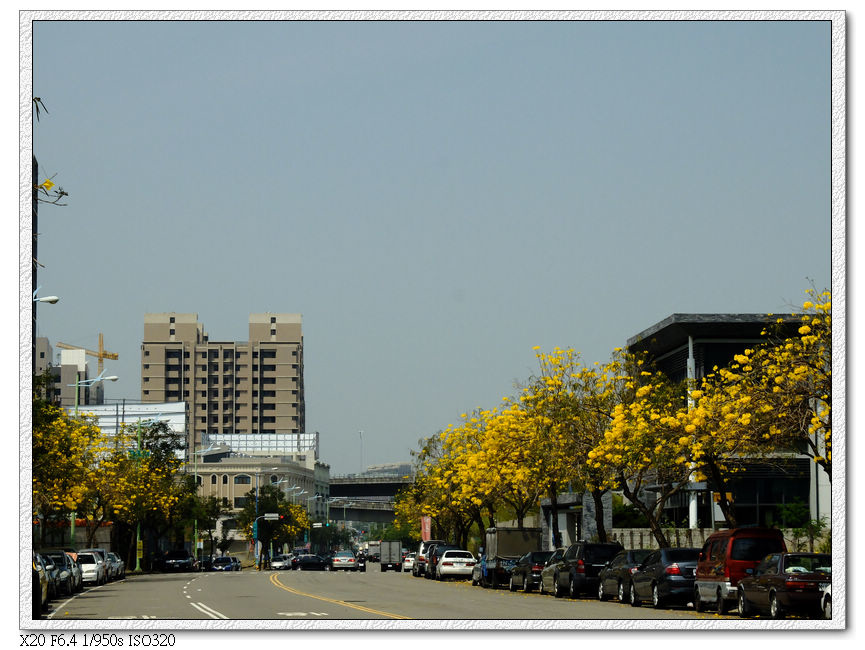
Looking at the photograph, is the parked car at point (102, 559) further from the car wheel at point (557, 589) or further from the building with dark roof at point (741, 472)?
the building with dark roof at point (741, 472)

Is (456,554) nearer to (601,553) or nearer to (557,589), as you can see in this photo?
(557,589)

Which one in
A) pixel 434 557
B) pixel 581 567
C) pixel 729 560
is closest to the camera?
pixel 729 560

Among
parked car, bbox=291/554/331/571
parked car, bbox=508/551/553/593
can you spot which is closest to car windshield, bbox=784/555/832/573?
parked car, bbox=508/551/553/593

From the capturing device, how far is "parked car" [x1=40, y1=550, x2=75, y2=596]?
4044 cm

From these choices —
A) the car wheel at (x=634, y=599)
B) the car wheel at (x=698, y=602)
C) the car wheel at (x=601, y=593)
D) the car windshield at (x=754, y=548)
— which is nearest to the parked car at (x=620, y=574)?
the car wheel at (x=601, y=593)

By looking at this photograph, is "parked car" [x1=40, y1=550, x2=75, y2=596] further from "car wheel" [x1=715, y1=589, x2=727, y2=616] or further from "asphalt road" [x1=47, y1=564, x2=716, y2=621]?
"car wheel" [x1=715, y1=589, x2=727, y2=616]

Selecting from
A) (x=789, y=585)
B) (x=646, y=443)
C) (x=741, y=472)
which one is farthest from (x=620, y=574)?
(x=741, y=472)

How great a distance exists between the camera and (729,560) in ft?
95.9

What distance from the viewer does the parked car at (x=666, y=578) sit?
31.6 meters

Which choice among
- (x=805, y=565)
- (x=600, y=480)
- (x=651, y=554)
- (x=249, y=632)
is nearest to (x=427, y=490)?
(x=600, y=480)

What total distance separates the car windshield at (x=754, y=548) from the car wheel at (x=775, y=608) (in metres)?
3.53

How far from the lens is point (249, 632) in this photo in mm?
18266

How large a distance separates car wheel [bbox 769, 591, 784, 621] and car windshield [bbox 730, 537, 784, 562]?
11.6 ft

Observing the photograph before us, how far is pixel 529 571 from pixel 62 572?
51.1ft
